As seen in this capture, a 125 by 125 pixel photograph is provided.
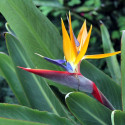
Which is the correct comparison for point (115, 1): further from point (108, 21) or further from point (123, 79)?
point (123, 79)

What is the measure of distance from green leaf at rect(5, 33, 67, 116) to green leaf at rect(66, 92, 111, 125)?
3.9 inches

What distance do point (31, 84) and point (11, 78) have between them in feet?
0.38

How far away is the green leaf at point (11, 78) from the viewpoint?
881 mm

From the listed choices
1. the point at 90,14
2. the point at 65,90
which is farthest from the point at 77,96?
the point at 90,14

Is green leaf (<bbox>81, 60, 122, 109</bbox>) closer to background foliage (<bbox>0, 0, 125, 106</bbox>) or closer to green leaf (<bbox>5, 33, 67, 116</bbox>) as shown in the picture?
green leaf (<bbox>5, 33, 67, 116</bbox>)

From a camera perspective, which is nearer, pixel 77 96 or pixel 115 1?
pixel 77 96

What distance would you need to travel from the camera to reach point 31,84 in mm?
805

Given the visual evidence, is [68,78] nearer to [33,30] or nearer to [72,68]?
[72,68]

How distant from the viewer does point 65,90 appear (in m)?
0.92

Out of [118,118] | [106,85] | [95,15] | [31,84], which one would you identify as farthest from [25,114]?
[95,15]

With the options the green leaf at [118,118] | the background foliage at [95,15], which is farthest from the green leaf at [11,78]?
the background foliage at [95,15]

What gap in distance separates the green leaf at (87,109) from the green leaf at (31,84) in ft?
0.33

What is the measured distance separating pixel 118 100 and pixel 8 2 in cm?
47

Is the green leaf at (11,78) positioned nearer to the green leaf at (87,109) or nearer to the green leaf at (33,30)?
the green leaf at (33,30)
